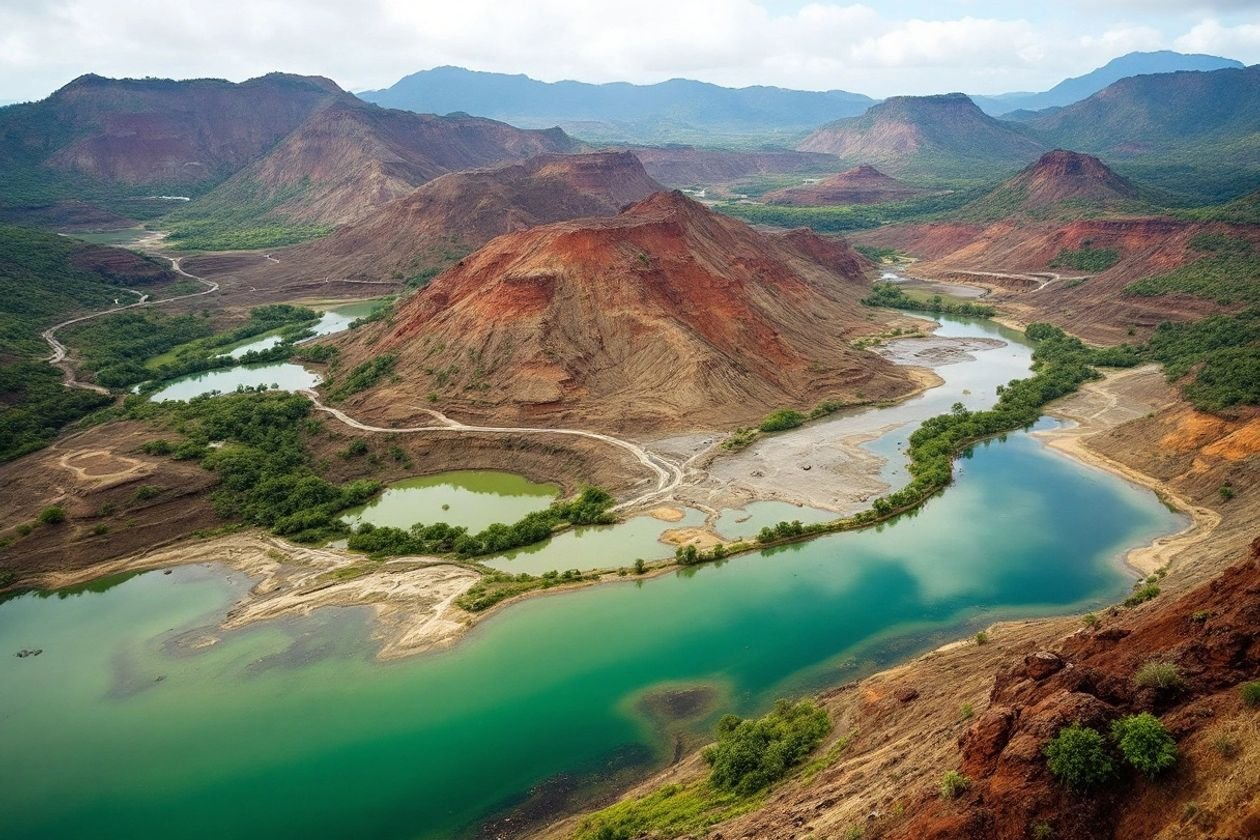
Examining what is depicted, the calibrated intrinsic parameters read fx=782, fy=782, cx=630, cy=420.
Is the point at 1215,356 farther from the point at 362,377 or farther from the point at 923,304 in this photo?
the point at 362,377

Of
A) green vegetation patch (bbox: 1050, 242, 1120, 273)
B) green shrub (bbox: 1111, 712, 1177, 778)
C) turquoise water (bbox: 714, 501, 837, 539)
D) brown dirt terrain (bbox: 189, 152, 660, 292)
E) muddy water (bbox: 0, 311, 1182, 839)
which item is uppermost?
brown dirt terrain (bbox: 189, 152, 660, 292)

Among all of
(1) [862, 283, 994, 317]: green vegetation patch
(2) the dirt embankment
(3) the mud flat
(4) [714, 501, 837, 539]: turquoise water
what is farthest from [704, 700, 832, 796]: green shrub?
(1) [862, 283, 994, 317]: green vegetation patch

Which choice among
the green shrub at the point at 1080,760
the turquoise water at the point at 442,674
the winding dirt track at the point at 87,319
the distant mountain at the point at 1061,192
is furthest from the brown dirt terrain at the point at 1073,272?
the winding dirt track at the point at 87,319

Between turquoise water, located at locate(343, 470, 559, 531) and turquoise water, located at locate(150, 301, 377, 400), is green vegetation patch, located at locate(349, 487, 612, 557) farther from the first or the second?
turquoise water, located at locate(150, 301, 377, 400)

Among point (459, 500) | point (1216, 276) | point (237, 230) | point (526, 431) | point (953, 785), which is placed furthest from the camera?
point (237, 230)

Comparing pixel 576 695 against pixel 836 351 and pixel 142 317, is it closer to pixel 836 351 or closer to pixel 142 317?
pixel 836 351

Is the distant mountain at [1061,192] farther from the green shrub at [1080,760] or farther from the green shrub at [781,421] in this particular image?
the green shrub at [1080,760]

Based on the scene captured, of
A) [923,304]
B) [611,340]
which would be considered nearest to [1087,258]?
[923,304]

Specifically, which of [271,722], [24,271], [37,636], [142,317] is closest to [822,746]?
[271,722]
